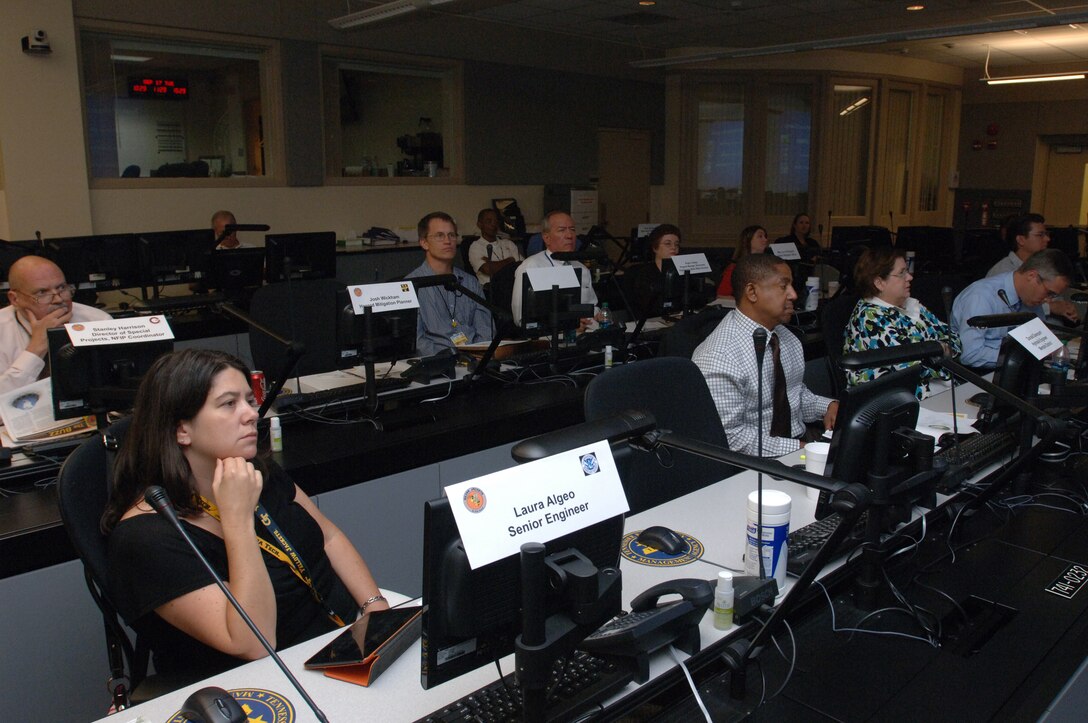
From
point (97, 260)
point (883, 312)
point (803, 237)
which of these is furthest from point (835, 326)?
point (803, 237)

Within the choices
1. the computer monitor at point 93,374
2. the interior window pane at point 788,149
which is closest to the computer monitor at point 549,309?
the computer monitor at point 93,374

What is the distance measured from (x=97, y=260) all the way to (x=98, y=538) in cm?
355

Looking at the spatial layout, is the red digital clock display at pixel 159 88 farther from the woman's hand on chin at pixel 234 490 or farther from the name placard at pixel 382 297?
the woman's hand on chin at pixel 234 490

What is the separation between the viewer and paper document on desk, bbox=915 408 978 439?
2574mm

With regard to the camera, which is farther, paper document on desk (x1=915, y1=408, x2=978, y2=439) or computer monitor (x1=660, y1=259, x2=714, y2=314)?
computer monitor (x1=660, y1=259, x2=714, y2=314)

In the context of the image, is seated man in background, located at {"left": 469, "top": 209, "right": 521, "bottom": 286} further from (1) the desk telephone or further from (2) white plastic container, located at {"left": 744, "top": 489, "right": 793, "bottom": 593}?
(1) the desk telephone

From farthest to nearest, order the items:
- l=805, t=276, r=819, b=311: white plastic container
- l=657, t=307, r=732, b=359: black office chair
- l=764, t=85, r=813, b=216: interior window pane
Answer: l=764, t=85, r=813, b=216: interior window pane, l=805, t=276, r=819, b=311: white plastic container, l=657, t=307, r=732, b=359: black office chair

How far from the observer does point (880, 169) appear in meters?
11.0

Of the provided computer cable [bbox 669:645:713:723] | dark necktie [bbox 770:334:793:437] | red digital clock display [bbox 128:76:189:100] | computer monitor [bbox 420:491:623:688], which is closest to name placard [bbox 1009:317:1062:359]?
dark necktie [bbox 770:334:793:437]

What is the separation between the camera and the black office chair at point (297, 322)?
3.74 meters

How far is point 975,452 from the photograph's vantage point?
2.34m

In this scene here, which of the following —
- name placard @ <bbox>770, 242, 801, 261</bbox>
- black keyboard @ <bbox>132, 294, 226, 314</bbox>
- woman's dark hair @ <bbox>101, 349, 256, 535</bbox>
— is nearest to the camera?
woman's dark hair @ <bbox>101, 349, 256, 535</bbox>

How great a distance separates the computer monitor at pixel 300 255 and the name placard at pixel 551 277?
2109mm

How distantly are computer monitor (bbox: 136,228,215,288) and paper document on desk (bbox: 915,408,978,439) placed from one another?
4091mm
